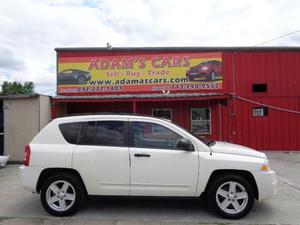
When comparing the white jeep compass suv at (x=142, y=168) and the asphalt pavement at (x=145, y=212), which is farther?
the white jeep compass suv at (x=142, y=168)

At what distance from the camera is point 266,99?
51.9 ft

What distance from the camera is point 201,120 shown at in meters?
16.0

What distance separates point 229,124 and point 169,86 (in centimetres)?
345

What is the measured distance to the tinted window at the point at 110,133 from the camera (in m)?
5.86

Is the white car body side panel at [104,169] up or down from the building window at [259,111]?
down

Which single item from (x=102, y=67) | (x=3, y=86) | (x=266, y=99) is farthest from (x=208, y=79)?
(x=3, y=86)

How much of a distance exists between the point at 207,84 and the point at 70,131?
1088 cm

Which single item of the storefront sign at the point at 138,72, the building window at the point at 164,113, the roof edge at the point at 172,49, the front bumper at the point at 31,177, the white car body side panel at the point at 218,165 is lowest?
the front bumper at the point at 31,177

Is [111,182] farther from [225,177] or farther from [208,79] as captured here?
[208,79]

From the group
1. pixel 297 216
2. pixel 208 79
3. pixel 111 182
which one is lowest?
pixel 297 216

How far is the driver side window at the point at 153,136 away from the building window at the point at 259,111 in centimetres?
1098

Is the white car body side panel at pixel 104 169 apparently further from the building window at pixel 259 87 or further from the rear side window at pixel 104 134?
the building window at pixel 259 87

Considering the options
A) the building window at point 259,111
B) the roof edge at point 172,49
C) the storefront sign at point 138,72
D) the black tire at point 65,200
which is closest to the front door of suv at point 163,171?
the black tire at point 65,200

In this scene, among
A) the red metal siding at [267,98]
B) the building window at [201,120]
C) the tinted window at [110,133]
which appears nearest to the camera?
the tinted window at [110,133]
